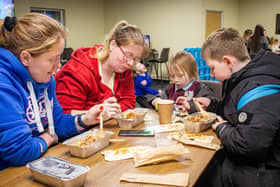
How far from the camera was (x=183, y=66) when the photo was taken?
246cm

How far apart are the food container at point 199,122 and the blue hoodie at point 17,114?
791 mm

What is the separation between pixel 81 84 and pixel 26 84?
60 cm

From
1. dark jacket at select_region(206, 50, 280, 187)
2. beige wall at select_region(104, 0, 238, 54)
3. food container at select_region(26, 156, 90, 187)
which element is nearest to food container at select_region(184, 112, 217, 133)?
dark jacket at select_region(206, 50, 280, 187)

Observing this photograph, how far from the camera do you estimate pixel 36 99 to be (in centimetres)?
133

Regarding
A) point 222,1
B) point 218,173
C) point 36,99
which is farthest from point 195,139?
point 222,1

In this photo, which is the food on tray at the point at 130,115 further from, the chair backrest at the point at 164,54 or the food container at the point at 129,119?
the chair backrest at the point at 164,54

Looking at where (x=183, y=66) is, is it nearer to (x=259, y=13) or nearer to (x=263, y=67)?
(x=263, y=67)

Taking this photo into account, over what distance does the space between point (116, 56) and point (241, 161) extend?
1089mm

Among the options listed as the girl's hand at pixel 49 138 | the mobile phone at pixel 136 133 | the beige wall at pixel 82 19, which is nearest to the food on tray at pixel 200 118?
the mobile phone at pixel 136 133

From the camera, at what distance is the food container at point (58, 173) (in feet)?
2.87

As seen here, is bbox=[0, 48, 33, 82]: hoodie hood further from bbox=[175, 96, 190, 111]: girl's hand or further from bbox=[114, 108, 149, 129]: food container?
bbox=[175, 96, 190, 111]: girl's hand

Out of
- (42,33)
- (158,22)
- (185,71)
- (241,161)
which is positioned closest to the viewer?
(42,33)

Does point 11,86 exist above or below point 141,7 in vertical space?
below

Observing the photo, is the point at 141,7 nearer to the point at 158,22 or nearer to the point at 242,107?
the point at 158,22
